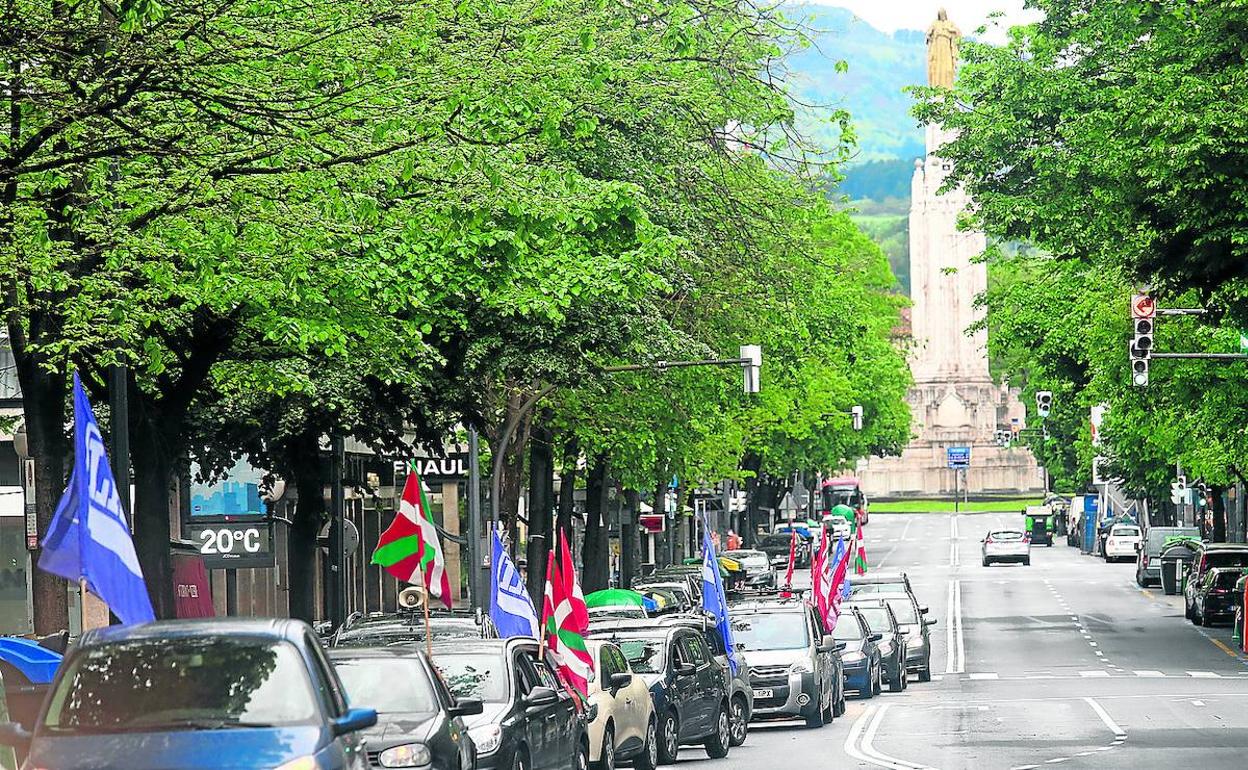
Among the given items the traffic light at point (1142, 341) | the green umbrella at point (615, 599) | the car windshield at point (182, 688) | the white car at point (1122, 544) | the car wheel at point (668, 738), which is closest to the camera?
the car windshield at point (182, 688)

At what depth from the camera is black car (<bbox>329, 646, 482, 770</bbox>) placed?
1320cm

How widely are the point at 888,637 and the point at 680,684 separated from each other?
41.9 feet

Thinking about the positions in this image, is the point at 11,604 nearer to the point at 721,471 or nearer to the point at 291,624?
the point at 291,624

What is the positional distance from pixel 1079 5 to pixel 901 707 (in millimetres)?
12646

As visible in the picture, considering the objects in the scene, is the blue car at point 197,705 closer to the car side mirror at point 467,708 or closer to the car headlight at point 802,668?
the car side mirror at point 467,708

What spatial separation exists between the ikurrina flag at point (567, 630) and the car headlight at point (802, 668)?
682 centimetres

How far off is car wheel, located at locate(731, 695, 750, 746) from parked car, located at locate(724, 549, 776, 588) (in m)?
41.4

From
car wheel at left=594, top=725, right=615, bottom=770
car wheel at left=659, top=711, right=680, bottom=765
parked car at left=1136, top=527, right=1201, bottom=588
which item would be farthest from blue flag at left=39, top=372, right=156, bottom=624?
parked car at left=1136, top=527, right=1201, bottom=588

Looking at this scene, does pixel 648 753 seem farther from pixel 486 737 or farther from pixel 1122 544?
pixel 1122 544

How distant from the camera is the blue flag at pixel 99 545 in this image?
1360cm

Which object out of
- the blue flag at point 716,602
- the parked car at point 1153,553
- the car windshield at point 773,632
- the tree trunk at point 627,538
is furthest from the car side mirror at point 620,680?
the parked car at point 1153,553

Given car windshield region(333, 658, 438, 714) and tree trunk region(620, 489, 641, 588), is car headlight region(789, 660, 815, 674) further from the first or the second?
tree trunk region(620, 489, 641, 588)

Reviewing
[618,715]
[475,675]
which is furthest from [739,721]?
[475,675]

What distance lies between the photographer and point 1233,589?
49.8m
